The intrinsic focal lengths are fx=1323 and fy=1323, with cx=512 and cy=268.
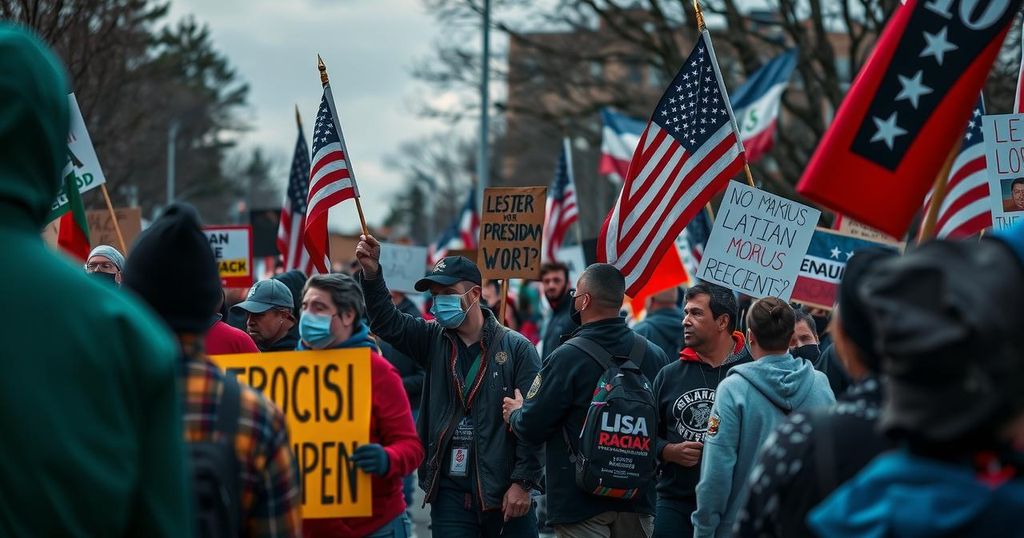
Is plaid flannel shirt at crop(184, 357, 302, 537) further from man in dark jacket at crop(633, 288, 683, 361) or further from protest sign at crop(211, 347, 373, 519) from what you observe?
man in dark jacket at crop(633, 288, 683, 361)

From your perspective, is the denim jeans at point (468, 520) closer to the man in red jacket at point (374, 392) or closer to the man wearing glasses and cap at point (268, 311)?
the man wearing glasses and cap at point (268, 311)

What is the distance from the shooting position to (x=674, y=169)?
28.7ft

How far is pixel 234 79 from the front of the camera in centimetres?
6719

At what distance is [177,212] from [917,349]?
6.95ft

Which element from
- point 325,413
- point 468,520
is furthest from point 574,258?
point 325,413

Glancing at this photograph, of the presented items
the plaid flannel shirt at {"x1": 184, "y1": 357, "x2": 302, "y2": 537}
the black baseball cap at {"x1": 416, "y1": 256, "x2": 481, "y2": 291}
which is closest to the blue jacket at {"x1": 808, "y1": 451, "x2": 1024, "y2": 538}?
the plaid flannel shirt at {"x1": 184, "y1": 357, "x2": 302, "y2": 537}

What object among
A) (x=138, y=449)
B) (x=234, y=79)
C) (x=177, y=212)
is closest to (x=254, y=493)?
(x=177, y=212)

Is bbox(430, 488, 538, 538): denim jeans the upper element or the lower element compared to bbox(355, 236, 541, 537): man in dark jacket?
lower

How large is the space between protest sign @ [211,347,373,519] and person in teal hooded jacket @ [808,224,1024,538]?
2.97 meters

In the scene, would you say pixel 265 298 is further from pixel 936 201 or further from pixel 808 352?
pixel 936 201

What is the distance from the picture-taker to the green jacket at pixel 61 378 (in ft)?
7.52

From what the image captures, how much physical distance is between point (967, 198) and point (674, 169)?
6.75 feet

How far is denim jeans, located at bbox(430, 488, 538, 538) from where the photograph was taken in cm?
698

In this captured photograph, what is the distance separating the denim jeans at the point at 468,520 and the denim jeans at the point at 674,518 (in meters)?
0.69
